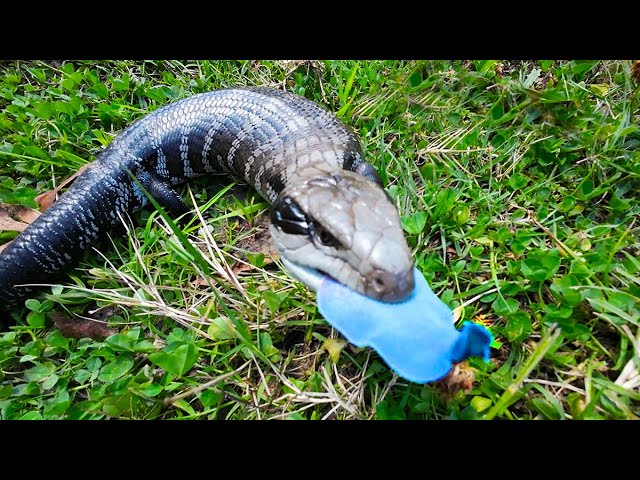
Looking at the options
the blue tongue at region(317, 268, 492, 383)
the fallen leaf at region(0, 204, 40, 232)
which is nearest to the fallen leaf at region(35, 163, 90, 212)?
the fallen leaf at region(0, 204, 40, 232)

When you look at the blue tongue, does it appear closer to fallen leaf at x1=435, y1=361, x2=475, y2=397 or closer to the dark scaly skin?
fallen leaf at x1=435, y1=361, x2=475, y2=397

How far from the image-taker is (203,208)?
3.08m

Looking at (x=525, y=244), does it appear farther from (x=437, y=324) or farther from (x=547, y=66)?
(x=547, y=66)

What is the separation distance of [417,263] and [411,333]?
85cm

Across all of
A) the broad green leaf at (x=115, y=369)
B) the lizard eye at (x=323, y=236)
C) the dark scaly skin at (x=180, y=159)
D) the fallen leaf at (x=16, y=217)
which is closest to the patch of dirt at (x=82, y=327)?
the broad green leaf at (x=115, y=369)

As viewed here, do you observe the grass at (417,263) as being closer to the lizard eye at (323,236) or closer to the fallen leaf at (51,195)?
the fallen leaf at (51,195)

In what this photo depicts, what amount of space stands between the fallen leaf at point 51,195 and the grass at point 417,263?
8 cm

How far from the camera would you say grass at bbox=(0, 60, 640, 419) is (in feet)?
6.61

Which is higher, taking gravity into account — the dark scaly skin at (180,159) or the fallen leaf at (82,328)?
the dark scaly skin at (180,159)

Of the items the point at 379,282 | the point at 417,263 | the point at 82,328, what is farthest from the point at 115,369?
the point at 417,263

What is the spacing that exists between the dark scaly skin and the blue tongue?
1151 millimetres

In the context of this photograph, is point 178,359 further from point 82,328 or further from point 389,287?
point 389,287

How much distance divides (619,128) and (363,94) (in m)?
1.79

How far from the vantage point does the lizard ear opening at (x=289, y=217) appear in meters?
2.11
